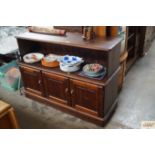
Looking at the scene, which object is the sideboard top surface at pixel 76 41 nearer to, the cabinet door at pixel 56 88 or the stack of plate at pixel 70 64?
the stack of plate at pixel 70 64

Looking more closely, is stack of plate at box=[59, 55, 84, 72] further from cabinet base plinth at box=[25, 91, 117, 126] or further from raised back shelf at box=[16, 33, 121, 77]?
cabinet base plinth at box=[25, 91, 117, 126]

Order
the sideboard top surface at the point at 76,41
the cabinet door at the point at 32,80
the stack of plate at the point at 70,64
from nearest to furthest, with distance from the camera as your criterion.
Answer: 1. the sideboard top surface at the point at 76,41
2. the stack of plate at the point at 70,64
3. the cabinet door at the point at 32,80

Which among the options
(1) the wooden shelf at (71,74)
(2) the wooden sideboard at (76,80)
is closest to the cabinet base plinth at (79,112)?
(2) the wooden sideboard at (76,80)

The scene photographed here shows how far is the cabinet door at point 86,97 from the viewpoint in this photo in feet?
6.72

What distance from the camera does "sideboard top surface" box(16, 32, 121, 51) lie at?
1917 mm

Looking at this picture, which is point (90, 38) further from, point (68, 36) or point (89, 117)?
point (89, 117)

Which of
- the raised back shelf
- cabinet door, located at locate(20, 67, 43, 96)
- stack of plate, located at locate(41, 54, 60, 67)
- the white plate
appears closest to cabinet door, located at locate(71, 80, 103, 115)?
the raised back shelf

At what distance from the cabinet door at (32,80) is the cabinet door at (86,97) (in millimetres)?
551

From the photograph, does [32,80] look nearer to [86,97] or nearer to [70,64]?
[70,64]

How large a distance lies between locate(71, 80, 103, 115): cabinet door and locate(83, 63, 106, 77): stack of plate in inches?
4.9

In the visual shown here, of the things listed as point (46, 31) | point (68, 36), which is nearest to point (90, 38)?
point (68, 36)

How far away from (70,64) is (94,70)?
1.01 feet

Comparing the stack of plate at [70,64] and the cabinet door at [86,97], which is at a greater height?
the stack of plate at [70,64]
